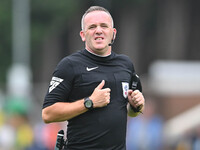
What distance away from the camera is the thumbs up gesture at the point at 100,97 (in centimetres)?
599

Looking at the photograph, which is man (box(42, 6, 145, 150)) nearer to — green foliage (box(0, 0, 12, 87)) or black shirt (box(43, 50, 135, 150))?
black shirt (box(43, 50, 135, 150))

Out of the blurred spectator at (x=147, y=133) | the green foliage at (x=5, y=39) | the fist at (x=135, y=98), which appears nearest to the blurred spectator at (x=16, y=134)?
the blurred spectator at (x=147, y=133)

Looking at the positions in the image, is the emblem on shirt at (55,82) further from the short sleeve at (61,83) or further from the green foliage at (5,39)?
the green foliage at (5,39)

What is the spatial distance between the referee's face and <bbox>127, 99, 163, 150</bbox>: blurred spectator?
857cm

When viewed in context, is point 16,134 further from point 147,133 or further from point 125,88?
point 125,88

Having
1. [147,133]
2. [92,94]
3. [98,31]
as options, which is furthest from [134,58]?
[92,94]

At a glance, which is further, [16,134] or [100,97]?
[16,134]

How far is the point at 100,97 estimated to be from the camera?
6.00m

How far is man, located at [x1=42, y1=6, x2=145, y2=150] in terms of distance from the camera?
6.04m

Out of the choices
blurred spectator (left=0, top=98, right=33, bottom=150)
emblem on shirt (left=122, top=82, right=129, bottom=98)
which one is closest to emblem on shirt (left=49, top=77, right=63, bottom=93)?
emblem on shirt (left=122, top=82, right=129, bottom=98)

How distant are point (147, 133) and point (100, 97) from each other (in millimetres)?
8844

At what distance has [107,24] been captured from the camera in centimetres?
621

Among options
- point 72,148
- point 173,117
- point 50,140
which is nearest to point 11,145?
point 50,140

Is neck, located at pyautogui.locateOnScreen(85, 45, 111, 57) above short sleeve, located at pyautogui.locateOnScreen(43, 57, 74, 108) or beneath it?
above
